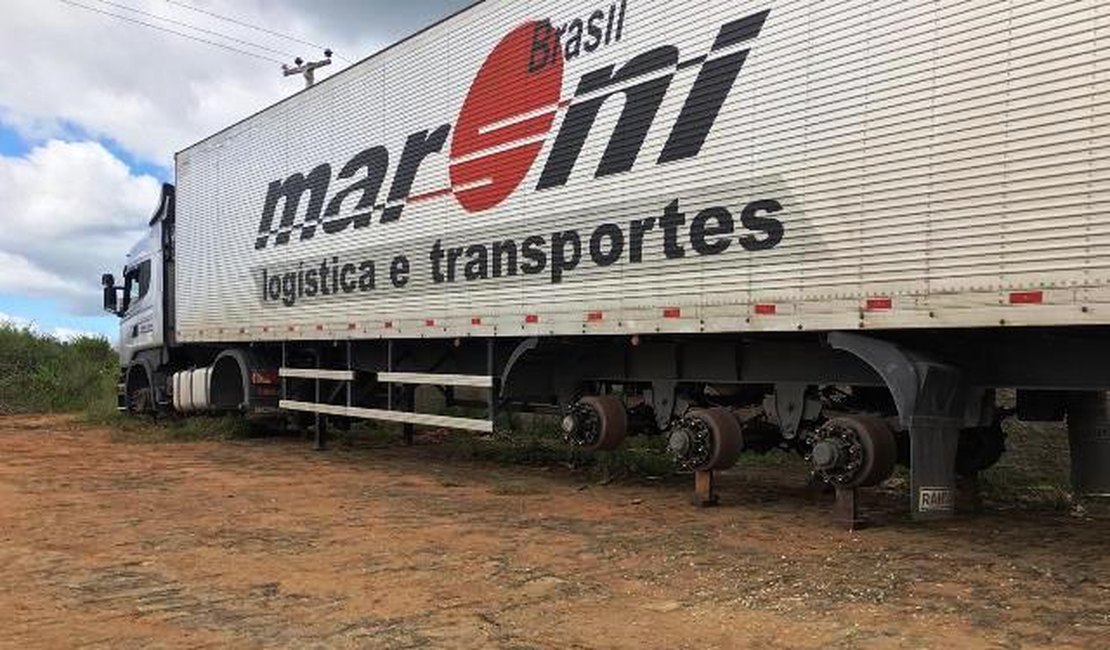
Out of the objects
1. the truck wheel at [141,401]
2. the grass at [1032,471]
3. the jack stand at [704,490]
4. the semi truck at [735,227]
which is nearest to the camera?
the semi truck at [735,227]

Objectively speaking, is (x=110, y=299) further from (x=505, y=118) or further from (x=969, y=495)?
(x=969, y=495)

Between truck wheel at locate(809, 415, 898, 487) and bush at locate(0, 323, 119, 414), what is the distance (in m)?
19.5

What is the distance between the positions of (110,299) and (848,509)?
1631 cm

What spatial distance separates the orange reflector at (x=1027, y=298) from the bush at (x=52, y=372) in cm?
2110

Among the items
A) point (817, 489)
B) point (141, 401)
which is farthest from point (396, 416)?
point (141, 401)

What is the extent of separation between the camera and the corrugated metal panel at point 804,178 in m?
5.62

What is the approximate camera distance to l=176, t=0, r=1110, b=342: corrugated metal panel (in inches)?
221

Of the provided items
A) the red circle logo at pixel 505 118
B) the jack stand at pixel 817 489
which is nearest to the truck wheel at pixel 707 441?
the jack stand at pixel 817 489

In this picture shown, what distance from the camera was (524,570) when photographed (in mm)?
6035

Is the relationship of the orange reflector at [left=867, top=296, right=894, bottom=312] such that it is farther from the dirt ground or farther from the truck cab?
the truck cab

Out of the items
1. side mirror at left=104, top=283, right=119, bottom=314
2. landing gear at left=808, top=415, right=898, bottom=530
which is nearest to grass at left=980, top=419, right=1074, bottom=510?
landing gear at left=808, top=415, right=898, bottom=530

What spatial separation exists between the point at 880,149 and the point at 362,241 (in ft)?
22.6

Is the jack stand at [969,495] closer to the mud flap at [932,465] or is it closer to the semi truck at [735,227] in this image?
the semi truck at [735,227]

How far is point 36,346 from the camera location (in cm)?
3081
